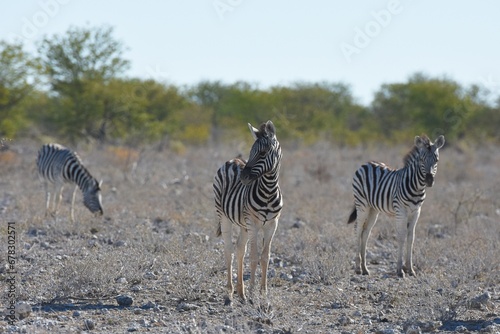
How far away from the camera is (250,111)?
1403 inches

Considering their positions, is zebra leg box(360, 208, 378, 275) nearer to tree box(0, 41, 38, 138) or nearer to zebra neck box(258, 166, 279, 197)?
zebra neck box(258, 166, 279, 197)

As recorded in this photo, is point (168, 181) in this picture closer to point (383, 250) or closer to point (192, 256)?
point (383, 250)

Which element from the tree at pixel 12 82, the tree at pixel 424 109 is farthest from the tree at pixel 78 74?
the tree at pixel 424 109

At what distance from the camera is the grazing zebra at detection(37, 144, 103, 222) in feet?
41.6

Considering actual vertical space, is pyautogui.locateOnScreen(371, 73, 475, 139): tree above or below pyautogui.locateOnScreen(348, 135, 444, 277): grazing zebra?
above

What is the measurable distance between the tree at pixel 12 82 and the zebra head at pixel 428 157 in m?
17.7

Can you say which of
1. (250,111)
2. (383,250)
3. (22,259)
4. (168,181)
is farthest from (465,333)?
(250,111)

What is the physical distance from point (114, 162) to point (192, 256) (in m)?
12.3

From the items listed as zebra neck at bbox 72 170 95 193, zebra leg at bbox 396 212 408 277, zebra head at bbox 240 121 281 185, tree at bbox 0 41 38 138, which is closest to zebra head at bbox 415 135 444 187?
zebra leg at bbox 396 212 408 277

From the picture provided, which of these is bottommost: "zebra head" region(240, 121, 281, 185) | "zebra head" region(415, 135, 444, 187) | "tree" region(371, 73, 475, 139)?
"zebra head" region(240, 121, 281, 185)

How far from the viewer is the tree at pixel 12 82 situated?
76.3 ft

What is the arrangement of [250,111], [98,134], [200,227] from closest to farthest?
[200,227] → [98,134] → [250,111]

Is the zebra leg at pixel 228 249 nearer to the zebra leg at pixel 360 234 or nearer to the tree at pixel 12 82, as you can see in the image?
the zebra leg at pixel 360 234

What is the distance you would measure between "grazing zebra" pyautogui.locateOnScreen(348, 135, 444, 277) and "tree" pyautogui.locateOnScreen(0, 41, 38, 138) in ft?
55.3
